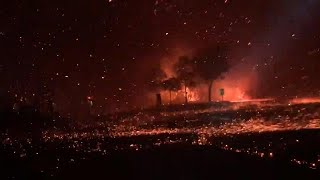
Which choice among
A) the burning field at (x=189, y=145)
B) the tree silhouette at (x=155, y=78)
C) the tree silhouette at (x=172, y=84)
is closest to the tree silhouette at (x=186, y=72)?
the tree silhouette at (x=172, y=84)

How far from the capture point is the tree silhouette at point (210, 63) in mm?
71562

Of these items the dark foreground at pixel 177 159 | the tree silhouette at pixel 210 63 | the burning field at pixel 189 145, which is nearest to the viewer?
the dark foreground at pixel 177 159

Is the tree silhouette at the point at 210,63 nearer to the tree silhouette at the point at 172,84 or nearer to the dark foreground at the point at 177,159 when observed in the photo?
the tree silhouette at the point at 172,84

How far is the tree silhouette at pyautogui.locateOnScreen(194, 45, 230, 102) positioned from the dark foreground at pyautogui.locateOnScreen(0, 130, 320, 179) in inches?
2013

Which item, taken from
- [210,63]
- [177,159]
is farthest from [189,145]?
[210,63]

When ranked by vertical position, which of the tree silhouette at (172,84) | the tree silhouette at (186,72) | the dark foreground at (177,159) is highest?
the tree silhouette at (186,72)

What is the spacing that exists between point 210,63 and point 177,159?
56809 millimetres

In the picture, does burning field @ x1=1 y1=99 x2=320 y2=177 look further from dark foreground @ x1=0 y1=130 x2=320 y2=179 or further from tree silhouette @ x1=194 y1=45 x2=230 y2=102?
tree silhouette @ x1=194 y1=45 x2=230 y2=102

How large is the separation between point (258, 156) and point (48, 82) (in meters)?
53.7

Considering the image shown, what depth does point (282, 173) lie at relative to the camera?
12.5 meters

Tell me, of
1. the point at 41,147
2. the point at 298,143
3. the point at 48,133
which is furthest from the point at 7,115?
the point at 298,143

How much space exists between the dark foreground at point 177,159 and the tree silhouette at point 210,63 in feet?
168

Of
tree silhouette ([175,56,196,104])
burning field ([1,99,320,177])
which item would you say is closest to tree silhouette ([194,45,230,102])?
tree silhouette ([175,56,196,104])

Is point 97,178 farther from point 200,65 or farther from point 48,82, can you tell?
point 200,65
